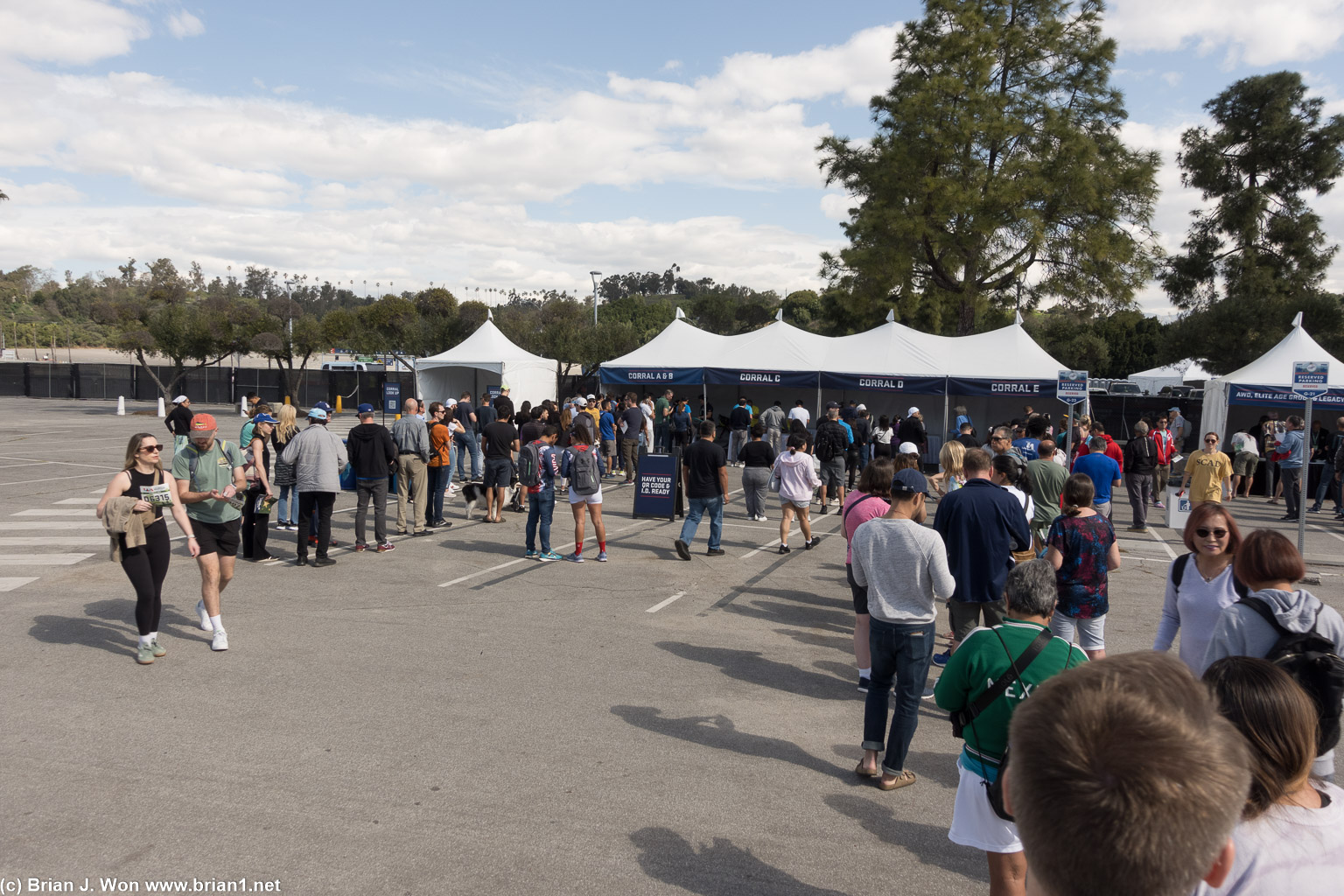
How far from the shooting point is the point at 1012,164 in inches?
1080

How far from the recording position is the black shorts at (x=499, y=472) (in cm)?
1271

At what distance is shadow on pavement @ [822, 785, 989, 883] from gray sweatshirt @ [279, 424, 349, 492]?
7056 mm

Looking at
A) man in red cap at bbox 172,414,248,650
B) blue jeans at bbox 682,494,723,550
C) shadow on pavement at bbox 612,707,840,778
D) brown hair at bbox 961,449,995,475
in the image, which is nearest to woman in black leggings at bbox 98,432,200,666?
man in red cap at bbox 172,414,248,650

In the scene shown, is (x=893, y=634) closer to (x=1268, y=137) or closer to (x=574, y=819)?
(x=574, y=819)

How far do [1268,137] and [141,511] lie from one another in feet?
122

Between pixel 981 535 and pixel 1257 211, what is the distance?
1316 inches

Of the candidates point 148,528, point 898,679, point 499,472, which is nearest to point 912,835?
point 898,679

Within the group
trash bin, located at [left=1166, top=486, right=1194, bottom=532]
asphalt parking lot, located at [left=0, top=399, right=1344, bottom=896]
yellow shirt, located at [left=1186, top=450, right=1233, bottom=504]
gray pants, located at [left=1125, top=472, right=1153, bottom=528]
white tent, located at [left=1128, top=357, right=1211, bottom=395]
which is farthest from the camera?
white tent, located at [left=1128, top=357, right=1211, bottom=395]

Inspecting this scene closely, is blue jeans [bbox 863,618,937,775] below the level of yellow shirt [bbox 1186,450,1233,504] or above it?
below

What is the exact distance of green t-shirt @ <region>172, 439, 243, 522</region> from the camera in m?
6.55

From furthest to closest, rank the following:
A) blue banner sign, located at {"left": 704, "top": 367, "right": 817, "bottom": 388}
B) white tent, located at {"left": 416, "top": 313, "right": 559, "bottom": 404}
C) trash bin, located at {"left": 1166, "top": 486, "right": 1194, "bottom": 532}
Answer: white tent, located at {"left": 416, "top": 313, "right": 559, "bottom": 404} < blue banner sign, located at {"left": 704, "top": 367, "right": 817, "bottom": 388} < trash bin, located at {"left": 1166, "top": 486, "right": 1194, "bottom": 532}

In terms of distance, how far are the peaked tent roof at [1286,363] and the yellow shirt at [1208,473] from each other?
8882 millimetres

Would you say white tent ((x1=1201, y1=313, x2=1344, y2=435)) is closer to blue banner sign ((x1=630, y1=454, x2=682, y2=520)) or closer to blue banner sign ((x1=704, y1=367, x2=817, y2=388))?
blue banner sign ((x1=704, y1=367, x2=817, y2=388))

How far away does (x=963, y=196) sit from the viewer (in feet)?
89.0
